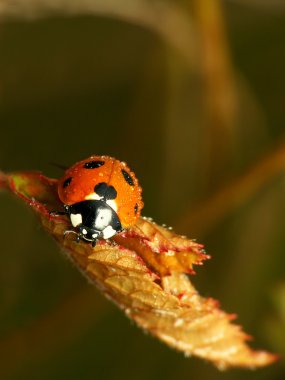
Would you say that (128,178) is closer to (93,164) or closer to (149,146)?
(93,164)

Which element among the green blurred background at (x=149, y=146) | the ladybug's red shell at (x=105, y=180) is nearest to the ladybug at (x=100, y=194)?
the ladybug's red shell at (x=105, y=180)

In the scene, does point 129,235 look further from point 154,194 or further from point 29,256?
point 154,194

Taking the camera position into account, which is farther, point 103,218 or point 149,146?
point 149,146

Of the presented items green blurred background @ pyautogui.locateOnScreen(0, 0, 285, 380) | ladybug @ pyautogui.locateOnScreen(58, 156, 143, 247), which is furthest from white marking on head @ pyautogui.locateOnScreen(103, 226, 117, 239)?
green blurred background @ pyautogui.locateOnScreen(0, 0, 285, 380)

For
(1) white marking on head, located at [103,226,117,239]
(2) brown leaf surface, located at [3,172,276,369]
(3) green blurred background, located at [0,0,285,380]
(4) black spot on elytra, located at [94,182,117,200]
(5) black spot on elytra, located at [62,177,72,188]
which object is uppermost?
(3) green blurred background, located at [0,0,285,380]

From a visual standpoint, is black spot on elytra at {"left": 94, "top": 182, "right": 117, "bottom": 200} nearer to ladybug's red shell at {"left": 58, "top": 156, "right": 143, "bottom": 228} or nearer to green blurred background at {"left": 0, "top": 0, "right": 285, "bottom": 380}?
ladybug's red shell at {"left": 58, "top": 156, "right": 143, "bottom": 228}

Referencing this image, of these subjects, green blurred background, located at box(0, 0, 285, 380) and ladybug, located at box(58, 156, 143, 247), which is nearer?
ladybug, located at box(58, 156, 143, 247)

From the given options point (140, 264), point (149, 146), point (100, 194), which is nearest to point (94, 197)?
point (100, 194)
